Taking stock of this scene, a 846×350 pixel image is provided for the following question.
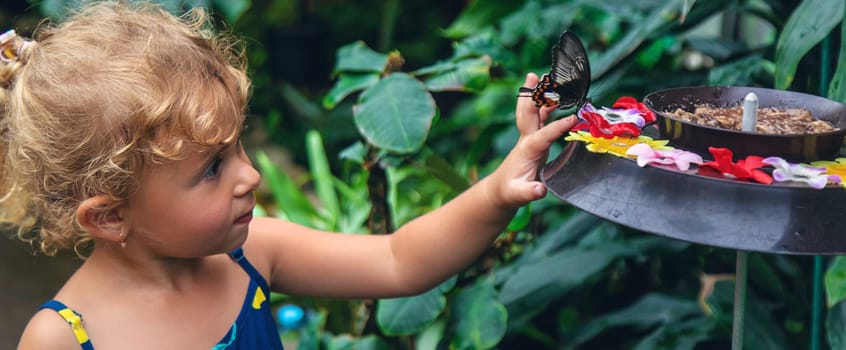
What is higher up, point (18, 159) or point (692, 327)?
point (18, 159)

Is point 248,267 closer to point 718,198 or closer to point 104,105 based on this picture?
point 104,105

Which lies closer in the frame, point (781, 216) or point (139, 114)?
point (781, 216)

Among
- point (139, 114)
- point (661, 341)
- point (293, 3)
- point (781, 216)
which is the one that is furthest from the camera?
point (293, 3)

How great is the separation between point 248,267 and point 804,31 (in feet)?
3.04

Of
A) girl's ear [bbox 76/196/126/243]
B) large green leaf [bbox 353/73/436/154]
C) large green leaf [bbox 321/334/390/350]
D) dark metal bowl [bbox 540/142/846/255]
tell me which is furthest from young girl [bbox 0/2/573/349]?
large green leaf [bbox 321/334/390/350]

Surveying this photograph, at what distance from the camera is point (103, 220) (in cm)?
130

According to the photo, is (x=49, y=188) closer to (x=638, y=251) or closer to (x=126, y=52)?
(x=126, y=52)

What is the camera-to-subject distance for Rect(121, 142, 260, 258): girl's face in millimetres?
1256

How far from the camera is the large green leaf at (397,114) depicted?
1.80 m

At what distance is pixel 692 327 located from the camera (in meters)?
1.93

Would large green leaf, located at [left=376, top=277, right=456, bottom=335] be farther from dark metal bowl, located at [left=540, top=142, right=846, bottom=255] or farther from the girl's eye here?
dark metal bowl, located at [left=540, top=142, right=846, bottom=255]

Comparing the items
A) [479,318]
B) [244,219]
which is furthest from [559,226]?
[244,219]

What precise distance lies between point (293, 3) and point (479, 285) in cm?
335

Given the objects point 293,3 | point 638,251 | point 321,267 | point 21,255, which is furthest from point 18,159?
point 293,3
